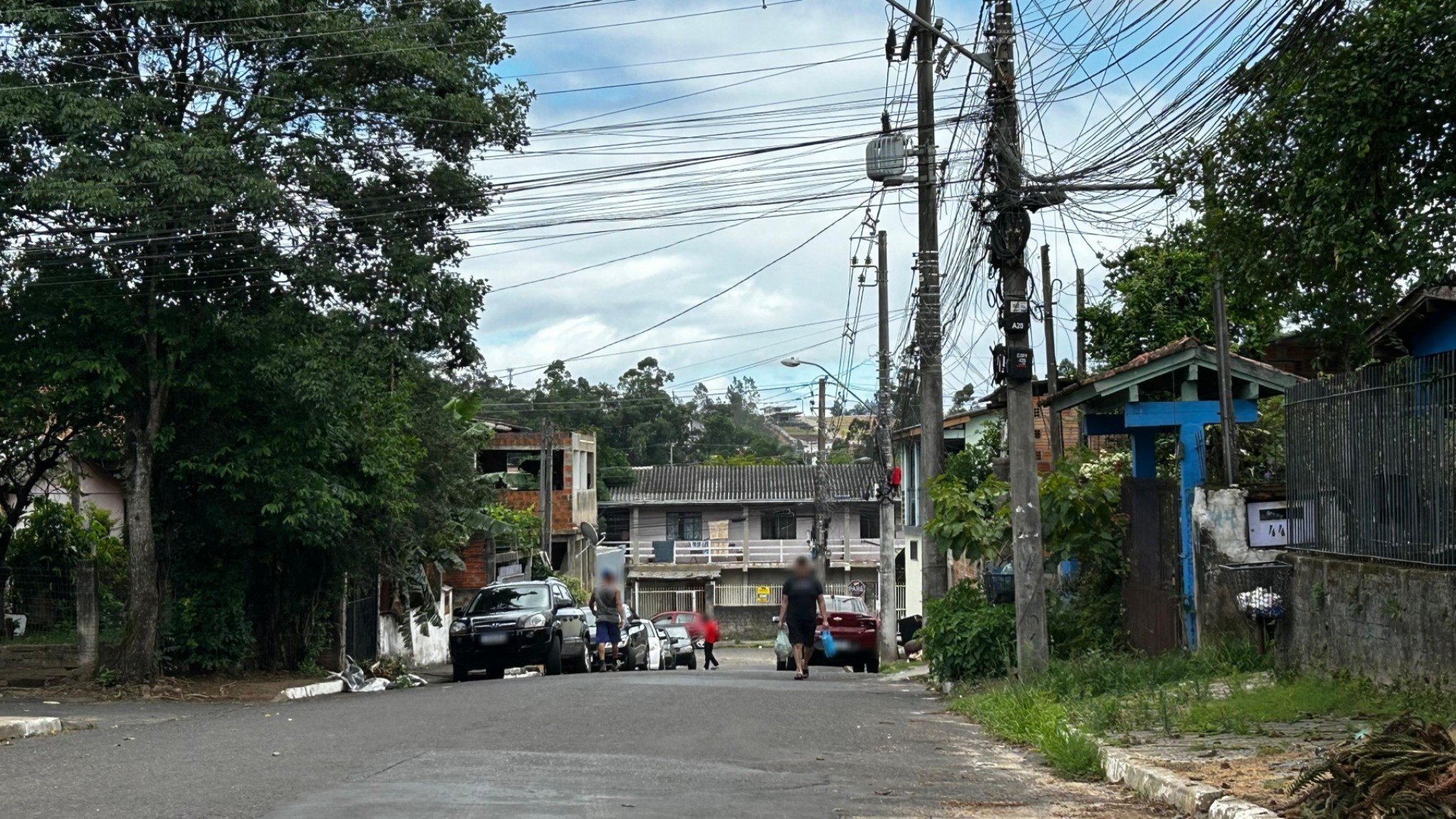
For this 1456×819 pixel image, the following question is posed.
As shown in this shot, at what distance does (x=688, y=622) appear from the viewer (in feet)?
163

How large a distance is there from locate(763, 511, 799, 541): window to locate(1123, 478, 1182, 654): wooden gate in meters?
43.4

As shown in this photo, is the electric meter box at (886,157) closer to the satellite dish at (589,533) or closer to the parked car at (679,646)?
the parked car at (679,646)

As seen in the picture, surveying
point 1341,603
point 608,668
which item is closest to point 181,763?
point 1341,603

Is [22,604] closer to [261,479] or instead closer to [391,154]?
[261,479]

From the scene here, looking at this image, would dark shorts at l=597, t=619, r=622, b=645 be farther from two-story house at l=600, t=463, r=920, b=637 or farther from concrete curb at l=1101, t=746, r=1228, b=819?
two-story house at l=600, t=463, r=920, b=637

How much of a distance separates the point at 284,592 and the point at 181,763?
13.1 meters

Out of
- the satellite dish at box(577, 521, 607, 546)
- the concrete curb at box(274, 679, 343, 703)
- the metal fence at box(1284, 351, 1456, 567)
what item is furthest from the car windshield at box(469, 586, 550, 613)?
the satellite dish at box(577, 521, 607, 546)

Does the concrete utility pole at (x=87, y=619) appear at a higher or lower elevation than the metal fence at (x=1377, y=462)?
lower

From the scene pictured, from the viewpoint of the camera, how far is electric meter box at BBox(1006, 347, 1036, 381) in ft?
53.3

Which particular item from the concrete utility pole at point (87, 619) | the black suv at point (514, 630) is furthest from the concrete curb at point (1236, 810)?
the black suv at point (514, 630)

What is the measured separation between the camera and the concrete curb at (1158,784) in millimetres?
7781

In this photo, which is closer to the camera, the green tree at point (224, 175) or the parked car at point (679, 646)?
the green tree at point (224, 175)

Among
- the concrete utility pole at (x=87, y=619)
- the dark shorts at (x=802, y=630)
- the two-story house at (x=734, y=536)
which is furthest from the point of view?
the two-story house at (x=734, y=536)

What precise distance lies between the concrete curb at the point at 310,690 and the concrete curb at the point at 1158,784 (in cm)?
1288
